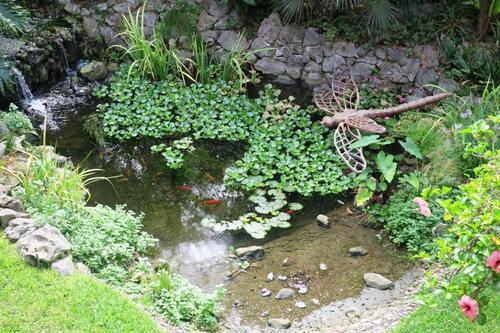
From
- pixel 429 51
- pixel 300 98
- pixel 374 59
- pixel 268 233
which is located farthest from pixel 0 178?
pixel 429 51

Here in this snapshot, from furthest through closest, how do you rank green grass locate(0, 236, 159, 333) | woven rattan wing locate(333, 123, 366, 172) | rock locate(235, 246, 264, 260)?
woven rattan wing locate(333, 123, 366, 172) → rock locate(235, 246, 264, 260) → green grass locate(0, 236, 159, 333)

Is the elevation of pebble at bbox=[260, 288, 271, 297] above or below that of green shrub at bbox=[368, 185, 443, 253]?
below

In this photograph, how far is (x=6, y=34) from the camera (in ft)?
28.1

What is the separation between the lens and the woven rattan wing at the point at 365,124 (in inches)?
272

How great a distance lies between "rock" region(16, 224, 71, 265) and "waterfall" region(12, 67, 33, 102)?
3.88 m

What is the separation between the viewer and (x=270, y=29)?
918 centimetres

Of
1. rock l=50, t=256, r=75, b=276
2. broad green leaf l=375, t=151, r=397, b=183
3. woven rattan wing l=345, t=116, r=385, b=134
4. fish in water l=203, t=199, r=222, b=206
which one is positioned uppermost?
rock l=50, t=256, r=75, b=276

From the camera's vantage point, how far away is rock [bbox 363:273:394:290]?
5.43m

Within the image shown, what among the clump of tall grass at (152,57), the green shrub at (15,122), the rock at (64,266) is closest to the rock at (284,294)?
the rock at (64,266)

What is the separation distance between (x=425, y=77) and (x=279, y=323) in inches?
194

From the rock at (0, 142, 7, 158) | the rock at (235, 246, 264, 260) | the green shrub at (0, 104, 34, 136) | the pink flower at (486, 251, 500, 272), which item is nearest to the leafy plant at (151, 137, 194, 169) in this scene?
the green shrub at (0, 104, 34, 136)

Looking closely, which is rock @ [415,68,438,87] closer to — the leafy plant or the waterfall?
the leafy plant

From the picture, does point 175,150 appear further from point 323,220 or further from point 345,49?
point 345,49

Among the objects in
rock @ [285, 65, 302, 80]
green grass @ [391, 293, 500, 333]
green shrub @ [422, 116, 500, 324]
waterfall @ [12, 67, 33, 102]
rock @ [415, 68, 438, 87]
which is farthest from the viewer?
rock @ [285, 65, 302, 80]
